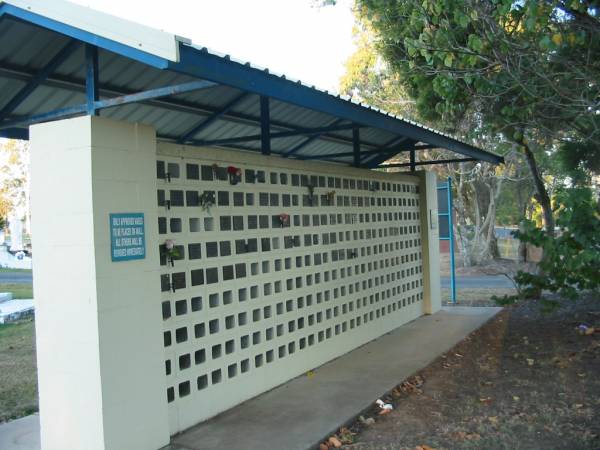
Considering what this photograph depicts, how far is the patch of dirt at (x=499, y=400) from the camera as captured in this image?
4520 mm

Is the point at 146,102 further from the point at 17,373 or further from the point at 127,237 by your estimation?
the point at 17,373

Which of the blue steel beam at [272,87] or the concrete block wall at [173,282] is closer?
the blue steel beam at [272,87]

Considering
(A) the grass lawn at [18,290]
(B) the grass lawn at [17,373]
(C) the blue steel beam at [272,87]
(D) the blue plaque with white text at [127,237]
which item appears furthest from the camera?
(A) the grass lawn at [18,290]

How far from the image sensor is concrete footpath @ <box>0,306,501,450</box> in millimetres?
4488

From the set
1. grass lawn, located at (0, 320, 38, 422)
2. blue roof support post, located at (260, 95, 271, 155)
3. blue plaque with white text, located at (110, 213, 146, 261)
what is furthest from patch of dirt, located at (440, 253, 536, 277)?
blue plaque with white text, located at (110, 213, 146, 261)

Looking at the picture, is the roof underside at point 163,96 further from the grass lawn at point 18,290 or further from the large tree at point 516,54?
the grass lawn at point 18,290

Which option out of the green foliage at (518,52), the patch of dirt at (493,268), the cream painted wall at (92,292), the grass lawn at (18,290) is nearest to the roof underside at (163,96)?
the cream painted wall at (92,292)

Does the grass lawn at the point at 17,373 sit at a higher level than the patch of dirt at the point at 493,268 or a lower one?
higher

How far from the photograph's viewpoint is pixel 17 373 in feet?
22.5

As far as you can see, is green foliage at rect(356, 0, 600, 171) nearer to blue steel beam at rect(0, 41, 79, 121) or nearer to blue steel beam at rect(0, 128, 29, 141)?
Answer: blue steel beam at rect(0, 41, 79, 121)

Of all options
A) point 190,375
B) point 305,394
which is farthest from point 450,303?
point 190,375

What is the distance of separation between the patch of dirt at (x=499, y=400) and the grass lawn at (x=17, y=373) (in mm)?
3164

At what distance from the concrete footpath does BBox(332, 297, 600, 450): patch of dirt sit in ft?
0.62

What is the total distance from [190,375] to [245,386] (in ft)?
2.59
